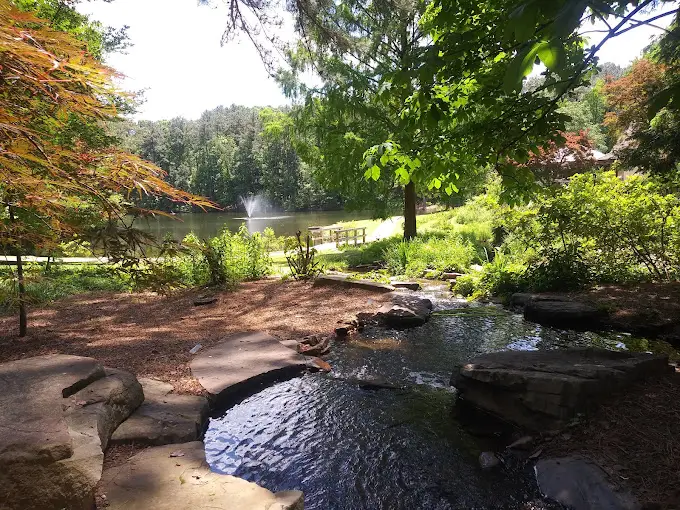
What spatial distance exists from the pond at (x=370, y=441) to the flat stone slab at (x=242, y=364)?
0.16 metres

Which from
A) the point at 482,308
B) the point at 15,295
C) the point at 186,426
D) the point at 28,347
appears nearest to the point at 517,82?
the point at 186,426

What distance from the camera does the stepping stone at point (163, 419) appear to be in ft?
9.51

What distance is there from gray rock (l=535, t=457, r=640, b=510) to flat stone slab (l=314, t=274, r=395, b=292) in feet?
18.2

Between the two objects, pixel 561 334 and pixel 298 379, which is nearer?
pixel 298 379

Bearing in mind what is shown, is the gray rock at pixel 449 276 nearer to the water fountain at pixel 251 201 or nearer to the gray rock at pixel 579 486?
the gray rock at pixel 579 486

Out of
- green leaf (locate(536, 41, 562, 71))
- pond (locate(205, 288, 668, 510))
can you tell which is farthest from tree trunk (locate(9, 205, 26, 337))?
green leaf (locate(536, 41, 562, 71))

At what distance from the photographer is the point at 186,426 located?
3127mm

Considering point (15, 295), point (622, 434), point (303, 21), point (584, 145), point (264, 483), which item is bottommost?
point (264, 483)

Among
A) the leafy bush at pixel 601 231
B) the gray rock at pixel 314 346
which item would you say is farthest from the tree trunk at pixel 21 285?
the leafy bush at pixel 601 231

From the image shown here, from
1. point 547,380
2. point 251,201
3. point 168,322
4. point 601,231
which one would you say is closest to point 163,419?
point 547,380

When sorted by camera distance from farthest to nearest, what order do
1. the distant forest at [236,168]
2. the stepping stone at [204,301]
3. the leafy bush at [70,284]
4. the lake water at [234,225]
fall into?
the distant forest at [236,168]
the lake water at [234,225]
the leafy bush at [70,284]
the stepping stone at [204,301]

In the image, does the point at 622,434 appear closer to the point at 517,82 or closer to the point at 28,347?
the point at 517,82

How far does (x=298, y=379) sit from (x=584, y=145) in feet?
78.4

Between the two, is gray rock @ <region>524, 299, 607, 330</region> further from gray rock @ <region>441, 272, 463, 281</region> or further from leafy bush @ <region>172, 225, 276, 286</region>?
leafy bush @ <region>172, 225, 276, 286</region>
